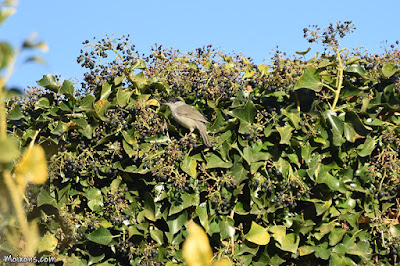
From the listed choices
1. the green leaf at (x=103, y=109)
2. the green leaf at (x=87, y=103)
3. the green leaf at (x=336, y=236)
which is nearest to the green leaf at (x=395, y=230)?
the green leaf at (x=336, y=236)

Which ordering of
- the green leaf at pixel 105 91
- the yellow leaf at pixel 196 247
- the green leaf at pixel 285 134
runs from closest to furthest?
1. the yellow leaf at pixel 196 247
2. the green leaf at pixel 285 134
3. the green leaf at pixel 105 91

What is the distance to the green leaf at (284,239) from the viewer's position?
3624 millimetres

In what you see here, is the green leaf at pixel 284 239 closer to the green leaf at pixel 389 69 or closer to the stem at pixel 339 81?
the stem at pixel 339 81

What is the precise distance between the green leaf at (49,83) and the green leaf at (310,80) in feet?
7.02

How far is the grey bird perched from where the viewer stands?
3678mm

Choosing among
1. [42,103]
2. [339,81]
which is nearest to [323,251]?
[339,81]

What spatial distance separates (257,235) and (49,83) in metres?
2.28

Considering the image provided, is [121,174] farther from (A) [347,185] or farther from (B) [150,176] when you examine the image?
(A) [347,185]

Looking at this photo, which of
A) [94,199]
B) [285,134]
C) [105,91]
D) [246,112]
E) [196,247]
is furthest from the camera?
[105,91]

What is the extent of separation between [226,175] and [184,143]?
0.44 m

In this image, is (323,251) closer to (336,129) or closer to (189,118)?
(336,129)


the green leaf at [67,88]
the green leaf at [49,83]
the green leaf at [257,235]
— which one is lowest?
the green leaf at [257,235]

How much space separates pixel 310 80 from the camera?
3646 mm

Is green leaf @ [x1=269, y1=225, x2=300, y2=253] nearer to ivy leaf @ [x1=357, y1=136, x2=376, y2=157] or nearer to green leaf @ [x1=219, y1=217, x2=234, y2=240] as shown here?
green leaf @ [x1=219, y1=217, x2=234, y2=240]
